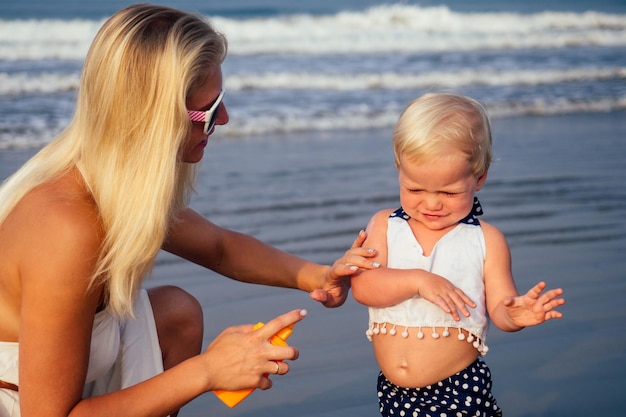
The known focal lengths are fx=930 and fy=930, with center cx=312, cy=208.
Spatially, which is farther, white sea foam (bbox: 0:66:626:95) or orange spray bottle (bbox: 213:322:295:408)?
white sea foam (bbox: 0:66:626:95)

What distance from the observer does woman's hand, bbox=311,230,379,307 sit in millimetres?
2973

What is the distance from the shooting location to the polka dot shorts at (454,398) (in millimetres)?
2902

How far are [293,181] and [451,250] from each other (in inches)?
144

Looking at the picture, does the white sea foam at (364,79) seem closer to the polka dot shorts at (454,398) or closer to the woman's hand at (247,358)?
the polka dot shorts at (454,398)

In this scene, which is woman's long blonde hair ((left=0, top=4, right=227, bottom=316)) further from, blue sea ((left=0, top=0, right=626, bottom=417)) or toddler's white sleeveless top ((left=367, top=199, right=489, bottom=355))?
blue sea ((left=0, top=0, right=626, bottom=417))

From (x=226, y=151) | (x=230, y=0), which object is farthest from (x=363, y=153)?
(x=230, y=0)

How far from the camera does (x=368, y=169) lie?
701 cm

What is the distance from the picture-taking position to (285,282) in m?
3.57

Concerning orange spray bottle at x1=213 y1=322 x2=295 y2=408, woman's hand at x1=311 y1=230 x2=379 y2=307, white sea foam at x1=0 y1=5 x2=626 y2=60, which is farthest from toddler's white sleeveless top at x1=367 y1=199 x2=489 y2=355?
white sea foam at x1=0 y1=5 x2=626 y2=60

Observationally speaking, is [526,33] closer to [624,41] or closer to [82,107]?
[624,41]

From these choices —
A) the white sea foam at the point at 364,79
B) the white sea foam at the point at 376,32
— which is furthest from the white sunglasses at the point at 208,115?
the white sea foam at the point at 376,32

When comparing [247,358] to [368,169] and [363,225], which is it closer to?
[363,225]

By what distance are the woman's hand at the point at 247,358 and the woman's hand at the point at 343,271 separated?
0.33m

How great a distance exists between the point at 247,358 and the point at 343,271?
53 centimetres
